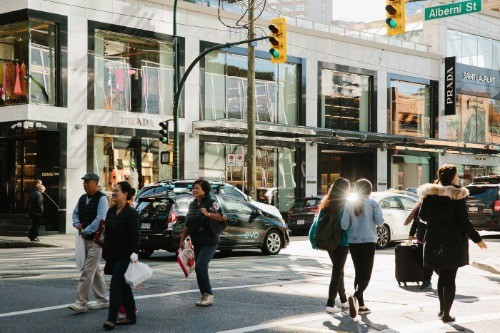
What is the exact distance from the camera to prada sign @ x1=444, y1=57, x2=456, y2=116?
45.3 metres

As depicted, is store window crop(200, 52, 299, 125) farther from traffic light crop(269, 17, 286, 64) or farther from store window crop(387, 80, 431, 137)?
traffic light crop(269, 17, 286, 64)

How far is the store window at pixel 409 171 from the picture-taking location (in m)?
43.8

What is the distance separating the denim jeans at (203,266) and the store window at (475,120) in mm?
37484

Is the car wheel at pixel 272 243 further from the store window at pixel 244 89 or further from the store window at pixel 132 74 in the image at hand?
the store window at pixel 244 89

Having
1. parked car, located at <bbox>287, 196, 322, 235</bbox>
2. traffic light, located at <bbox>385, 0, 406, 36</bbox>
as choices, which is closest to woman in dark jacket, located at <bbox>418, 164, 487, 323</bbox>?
traffic light, located at <bbox>385, 0, 406, 36</bbox>

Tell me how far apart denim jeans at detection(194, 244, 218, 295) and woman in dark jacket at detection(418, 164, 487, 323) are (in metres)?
2.91

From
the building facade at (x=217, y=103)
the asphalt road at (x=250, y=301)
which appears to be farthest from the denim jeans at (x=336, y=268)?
the building facade at (x=217, y=103)

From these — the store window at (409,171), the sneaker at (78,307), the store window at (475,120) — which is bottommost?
the sneaker at (78,307)

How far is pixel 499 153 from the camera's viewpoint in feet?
161

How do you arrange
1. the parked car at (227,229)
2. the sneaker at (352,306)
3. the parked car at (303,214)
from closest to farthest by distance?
the sneaker at (352,306)
the parked car at (227,229)
the parked car at (303,214)

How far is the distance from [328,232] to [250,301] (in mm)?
1766

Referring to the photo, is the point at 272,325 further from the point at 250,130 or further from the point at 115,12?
the point at 115,12

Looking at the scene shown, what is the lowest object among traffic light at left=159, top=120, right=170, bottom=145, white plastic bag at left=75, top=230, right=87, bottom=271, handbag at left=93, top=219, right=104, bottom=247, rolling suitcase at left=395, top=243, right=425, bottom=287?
rolling suitcase at left=395, top=243, right=425, bottom=287

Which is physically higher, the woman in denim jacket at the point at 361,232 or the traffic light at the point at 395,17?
the traffic light at the point at 395,17
